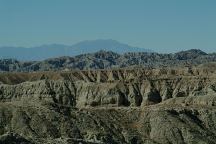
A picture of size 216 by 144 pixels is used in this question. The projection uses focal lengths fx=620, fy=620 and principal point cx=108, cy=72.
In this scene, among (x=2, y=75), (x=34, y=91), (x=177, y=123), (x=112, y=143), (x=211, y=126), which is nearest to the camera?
(x=112, y=143)

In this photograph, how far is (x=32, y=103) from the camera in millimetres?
96188

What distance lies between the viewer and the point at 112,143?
84.3m

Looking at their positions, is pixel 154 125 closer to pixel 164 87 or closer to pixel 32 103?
pixel 32 103

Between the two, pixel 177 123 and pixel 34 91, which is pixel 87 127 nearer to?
pixel 177 123

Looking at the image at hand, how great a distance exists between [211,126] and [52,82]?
184 ft

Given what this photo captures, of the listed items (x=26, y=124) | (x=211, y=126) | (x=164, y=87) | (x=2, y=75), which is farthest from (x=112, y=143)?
(x=2, y=75)

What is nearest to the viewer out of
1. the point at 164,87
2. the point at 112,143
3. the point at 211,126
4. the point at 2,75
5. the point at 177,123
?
the point at 112,143

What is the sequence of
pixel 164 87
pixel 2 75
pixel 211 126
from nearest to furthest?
pixel 211 126, pixel 164 87, pixel 2 75

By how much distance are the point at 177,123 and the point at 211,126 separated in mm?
9078

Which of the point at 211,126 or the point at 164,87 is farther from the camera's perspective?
the point at 164,87

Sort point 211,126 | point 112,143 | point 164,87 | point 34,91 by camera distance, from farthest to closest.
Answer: point 164,87
point 34,91
point 211,126
point 112,143

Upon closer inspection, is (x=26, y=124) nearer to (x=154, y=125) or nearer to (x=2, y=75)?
(x=154, y=125)

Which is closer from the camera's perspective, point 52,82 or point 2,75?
point 52,82

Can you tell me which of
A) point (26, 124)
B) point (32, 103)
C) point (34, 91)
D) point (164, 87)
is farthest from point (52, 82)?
point (26, 124)
